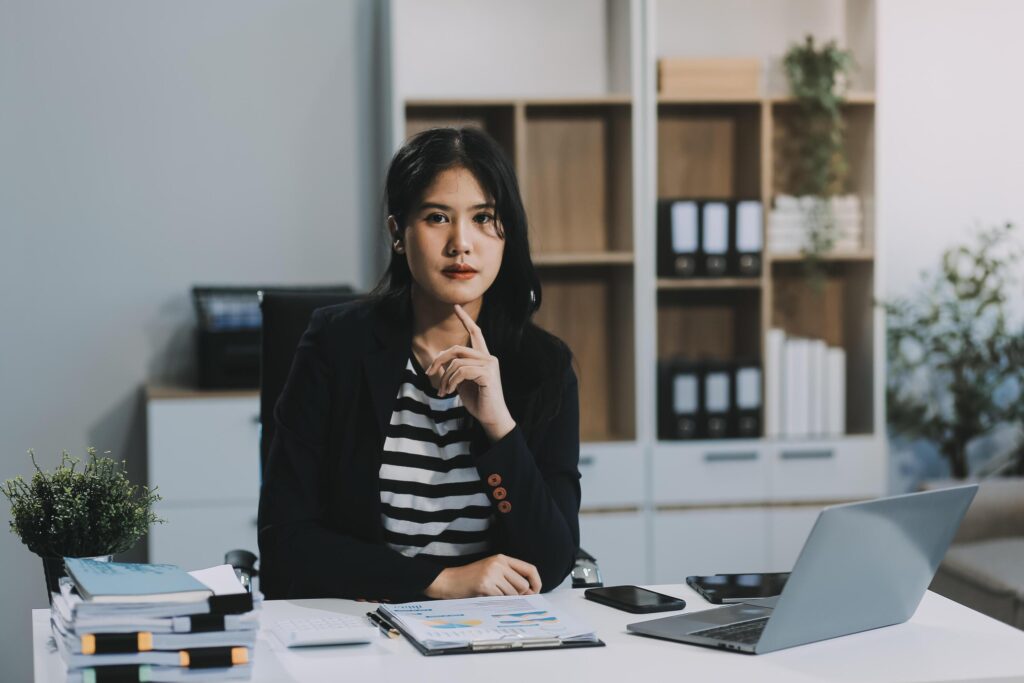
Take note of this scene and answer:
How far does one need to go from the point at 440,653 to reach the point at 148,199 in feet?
9.15

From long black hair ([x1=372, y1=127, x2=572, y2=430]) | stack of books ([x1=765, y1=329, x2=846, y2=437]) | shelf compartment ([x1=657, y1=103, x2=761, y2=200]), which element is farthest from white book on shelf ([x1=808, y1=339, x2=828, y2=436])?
long black hair ([x1=372, y1=127, x2=572, y2=430])

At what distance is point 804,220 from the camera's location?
12.7ft

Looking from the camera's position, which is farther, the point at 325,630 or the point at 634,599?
the point at 634,599

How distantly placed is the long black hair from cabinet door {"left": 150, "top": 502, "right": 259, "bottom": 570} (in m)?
1.64

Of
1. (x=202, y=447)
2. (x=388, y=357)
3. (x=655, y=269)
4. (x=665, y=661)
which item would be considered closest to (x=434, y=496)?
(x=388, y=357)

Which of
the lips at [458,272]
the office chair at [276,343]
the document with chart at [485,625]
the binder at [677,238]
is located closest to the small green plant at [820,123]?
the binder at [677,238]

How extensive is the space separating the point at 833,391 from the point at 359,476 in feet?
7.60

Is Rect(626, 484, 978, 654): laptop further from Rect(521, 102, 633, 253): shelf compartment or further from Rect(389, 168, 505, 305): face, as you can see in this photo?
Rect(521, 102, 633, 253): shelf compartment

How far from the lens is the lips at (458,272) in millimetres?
1848

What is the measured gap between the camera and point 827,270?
13.6 ft

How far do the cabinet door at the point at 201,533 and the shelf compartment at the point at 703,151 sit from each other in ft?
5.75

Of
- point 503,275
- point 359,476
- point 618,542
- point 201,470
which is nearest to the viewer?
point 359,476

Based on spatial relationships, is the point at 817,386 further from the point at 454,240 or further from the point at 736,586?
the point at 454,240

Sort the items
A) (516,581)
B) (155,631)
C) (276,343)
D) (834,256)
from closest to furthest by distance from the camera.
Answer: (155,631), (516,581), (276,343), (834,256)
